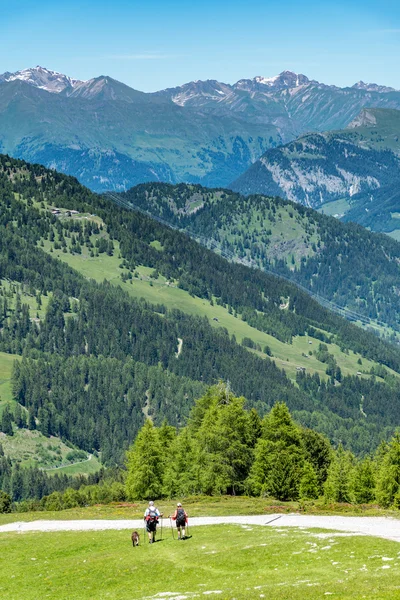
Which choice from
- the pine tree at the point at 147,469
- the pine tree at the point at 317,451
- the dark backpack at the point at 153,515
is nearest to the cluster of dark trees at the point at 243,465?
the pine tree at the point at 147,469

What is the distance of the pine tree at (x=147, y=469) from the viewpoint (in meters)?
130

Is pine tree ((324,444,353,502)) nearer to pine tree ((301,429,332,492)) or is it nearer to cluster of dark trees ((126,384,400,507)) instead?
cluster of dark trees ((126,384,400,507))

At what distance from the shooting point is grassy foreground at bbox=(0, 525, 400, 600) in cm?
5278

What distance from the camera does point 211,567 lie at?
2400 inches

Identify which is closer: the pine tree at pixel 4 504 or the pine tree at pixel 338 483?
the pine tree at pixel 338 483

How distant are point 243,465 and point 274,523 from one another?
45815mm

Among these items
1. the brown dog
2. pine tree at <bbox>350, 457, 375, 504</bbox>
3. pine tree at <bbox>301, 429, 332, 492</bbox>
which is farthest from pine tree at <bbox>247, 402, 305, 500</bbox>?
the brown dog

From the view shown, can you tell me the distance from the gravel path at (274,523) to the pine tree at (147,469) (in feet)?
128

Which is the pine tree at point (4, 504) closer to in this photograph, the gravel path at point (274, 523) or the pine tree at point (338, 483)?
the pine tree at point (338, 483)

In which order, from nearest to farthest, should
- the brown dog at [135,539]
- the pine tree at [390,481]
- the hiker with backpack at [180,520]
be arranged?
the brown dog at [135,539]
the hiker with backpack at [180,520]
the pine tree at [390,481]

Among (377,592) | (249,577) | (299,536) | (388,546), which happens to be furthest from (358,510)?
(377,592)

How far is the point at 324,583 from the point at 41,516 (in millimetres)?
51406

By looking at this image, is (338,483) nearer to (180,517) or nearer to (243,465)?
(243,465)

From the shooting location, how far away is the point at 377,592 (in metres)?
48.0
